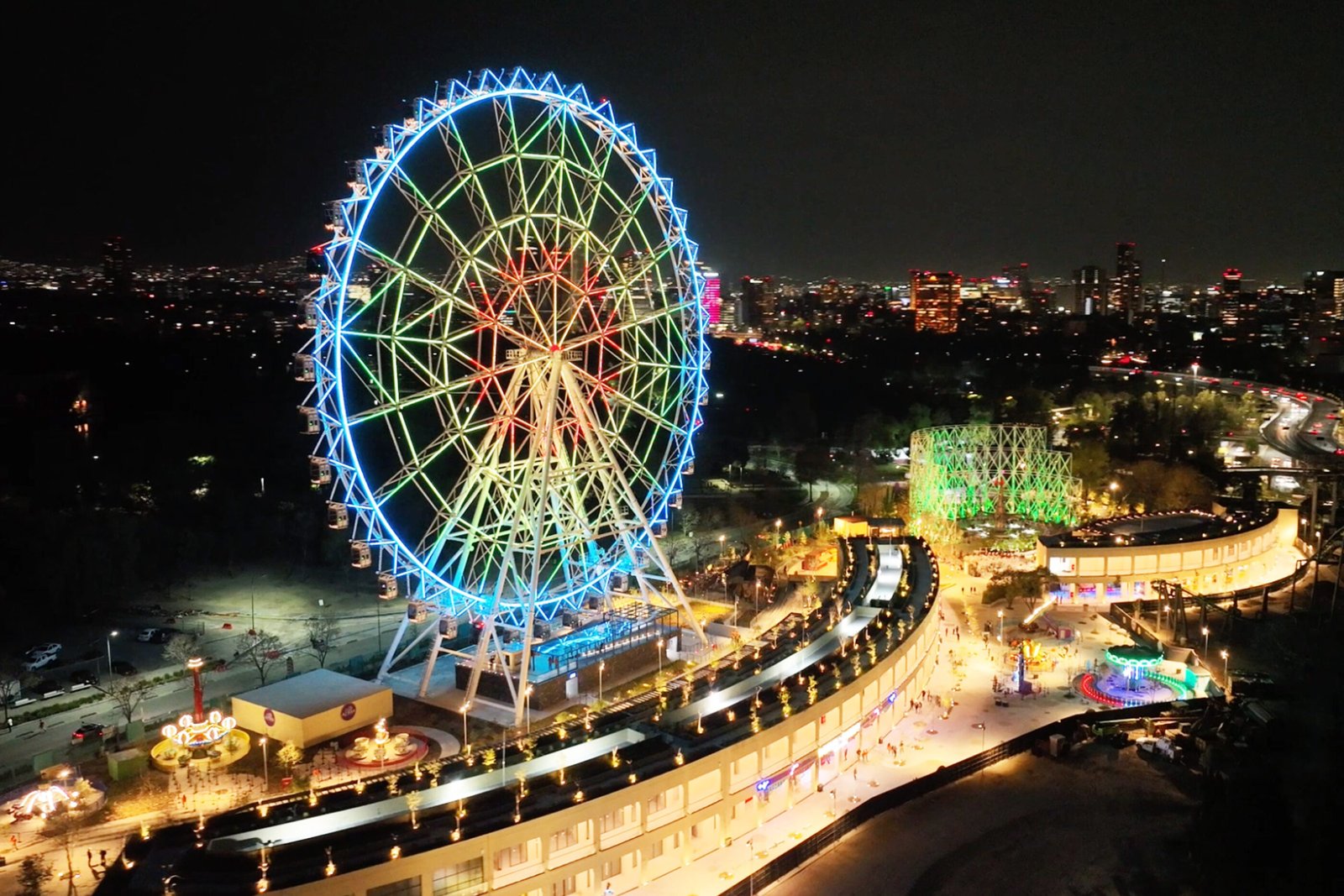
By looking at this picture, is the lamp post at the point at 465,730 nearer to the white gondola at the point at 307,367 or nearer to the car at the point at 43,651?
the white gondola at the point at 307,367

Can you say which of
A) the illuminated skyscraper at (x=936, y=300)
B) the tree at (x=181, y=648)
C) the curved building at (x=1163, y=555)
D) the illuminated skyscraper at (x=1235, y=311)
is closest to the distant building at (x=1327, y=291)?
the illuminated skyscraper at (x=1235, y=311)

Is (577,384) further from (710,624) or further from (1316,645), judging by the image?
(1316,645)

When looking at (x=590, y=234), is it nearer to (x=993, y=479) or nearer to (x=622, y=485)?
(x=622, y=485)

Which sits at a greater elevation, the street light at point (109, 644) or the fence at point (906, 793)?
the street light at point (109, 644)

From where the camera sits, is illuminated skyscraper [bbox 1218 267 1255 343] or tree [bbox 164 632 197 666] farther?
illuminated skyscraper [bbox 1218 267 1255 343]

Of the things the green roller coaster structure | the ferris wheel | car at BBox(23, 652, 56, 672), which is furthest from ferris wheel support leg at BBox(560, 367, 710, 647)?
the green roller coaster structure

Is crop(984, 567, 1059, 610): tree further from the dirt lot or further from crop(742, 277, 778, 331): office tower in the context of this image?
crop(742, 277, 778, 331): office tower
